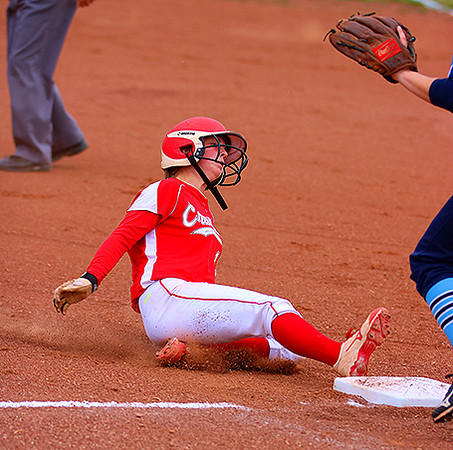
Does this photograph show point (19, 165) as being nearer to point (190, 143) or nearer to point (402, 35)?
point (190, 143)

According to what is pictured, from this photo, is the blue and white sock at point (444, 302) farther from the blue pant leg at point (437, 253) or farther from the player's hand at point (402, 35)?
the player's hand at point (402, 35)

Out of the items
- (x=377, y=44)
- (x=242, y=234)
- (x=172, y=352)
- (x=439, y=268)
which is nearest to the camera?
(x=439, y=268)

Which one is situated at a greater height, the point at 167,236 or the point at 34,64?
the point at 167,236

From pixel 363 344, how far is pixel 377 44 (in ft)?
4.05

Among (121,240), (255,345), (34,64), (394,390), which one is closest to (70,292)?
(121,240)

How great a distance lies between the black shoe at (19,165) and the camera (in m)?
7.02

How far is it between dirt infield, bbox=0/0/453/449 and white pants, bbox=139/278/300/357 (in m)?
0.17

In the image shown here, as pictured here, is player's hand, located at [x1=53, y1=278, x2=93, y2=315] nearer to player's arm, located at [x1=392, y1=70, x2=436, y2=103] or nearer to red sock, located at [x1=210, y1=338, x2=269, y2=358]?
red sock, located at [x1=210, y1=338, x2=269, y2=358]

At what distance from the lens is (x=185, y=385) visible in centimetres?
312

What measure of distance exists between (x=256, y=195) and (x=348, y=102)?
5.47m

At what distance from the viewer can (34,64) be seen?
6922mm

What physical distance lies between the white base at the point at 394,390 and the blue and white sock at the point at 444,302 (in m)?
0.39

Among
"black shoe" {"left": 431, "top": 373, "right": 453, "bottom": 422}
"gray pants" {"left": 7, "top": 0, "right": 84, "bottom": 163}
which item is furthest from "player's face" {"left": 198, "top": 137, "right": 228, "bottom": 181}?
"gray pants" {"left": 7, "top": 0, "right": 84, "bottom": 163}

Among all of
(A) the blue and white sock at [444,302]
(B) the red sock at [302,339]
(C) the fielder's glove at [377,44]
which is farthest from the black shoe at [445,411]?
(C) the fielder's glove at [377,44]
